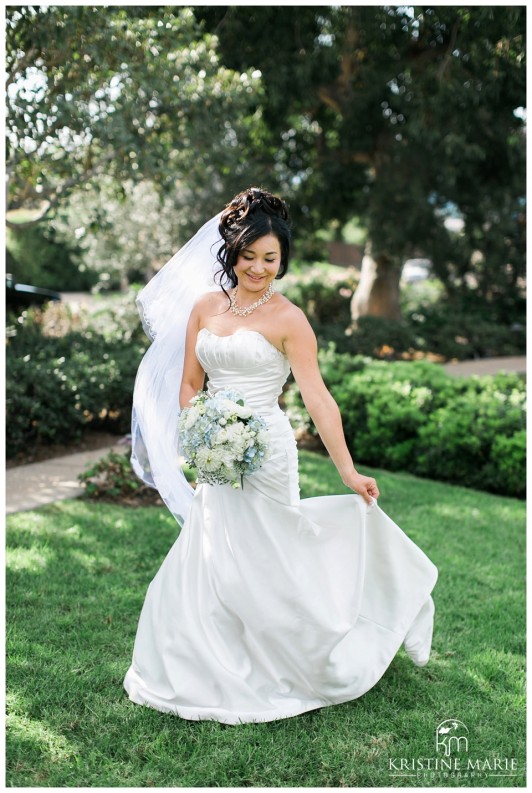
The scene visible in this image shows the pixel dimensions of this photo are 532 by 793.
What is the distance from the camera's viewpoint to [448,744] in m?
3.11

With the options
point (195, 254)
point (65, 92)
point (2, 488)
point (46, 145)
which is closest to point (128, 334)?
point (46, 145)

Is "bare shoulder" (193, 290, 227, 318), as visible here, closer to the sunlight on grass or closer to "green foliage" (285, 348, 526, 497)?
the sunlight on grass

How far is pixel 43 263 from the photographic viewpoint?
86.9 feet

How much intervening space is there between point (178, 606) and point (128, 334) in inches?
342

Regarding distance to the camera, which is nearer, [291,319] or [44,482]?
[291,319]

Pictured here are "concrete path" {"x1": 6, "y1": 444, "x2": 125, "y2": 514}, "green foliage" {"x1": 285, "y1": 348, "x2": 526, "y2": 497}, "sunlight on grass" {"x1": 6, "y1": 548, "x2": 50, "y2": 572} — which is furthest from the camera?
"green foliage" {"x1": 285, "y1": 348, "x2": 526, "y2": 497}

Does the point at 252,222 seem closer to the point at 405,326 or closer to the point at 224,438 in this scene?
the point at 224,438

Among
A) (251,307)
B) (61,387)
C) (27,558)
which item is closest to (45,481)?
(61,387)

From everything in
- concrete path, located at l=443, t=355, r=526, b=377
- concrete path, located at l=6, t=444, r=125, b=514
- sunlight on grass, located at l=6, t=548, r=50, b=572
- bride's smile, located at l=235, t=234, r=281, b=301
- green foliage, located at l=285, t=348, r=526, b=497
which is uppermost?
bride's smile, located at l=235, t=234, r=281, b=301

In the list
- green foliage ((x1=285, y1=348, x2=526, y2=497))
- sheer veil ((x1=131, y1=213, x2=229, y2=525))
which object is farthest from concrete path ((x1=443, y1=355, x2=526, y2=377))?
sheer veil ((x1=131, y1=213, x2=229, y2=525))

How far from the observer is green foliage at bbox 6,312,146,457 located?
7.04 meters

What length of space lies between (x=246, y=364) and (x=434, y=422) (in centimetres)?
435

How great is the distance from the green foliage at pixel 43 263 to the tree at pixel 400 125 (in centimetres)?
884

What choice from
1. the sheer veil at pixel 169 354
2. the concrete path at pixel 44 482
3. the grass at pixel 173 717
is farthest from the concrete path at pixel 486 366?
the sheer veil at pixel 169 354
